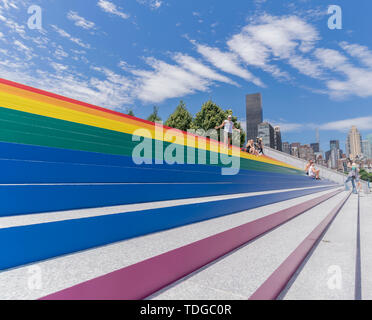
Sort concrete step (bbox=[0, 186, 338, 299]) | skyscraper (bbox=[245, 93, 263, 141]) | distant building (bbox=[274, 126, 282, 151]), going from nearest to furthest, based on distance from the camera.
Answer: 1. concrete step (bbox=[0, 186, 338, 299])
2. distant building (bbox=[274, 126, 282, 151])
3. skyscraper (bbox=[245, 93, 263, 141])

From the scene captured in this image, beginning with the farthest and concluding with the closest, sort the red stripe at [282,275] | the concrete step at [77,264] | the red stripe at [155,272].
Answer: the red stripe at [282,275] → the red stripe at [155,272] → the concrete step at [77,264]

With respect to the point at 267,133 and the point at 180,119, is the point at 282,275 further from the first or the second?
the point at 267,133

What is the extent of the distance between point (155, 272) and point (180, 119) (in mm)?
34122

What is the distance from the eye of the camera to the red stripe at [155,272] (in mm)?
1185

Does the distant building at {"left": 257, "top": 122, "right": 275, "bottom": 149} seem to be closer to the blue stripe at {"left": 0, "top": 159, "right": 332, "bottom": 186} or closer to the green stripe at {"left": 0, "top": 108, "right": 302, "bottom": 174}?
the blue stripe at {"left": 0, "top": 159, "right": 332, "bottom": 186}

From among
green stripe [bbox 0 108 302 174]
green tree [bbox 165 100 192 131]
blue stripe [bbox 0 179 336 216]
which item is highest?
green tree [bbox 165 100 192 131]

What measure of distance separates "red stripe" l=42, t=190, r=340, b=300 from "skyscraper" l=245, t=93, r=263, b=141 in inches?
7526

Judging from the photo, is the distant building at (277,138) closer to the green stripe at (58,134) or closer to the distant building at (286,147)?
the distant building at (286,147)

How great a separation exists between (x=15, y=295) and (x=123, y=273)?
20.1 inches

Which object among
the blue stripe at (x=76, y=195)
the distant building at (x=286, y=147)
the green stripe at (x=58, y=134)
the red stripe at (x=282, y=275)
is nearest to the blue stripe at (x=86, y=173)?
the blue stripe at (x=76, y=195)

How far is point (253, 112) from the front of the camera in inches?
7505

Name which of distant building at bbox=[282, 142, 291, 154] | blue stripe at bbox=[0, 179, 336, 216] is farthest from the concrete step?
distant building at bbox=[282, 142, 291, 154]

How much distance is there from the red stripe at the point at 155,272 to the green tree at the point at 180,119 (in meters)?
32.6

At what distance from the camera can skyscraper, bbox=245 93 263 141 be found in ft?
613
